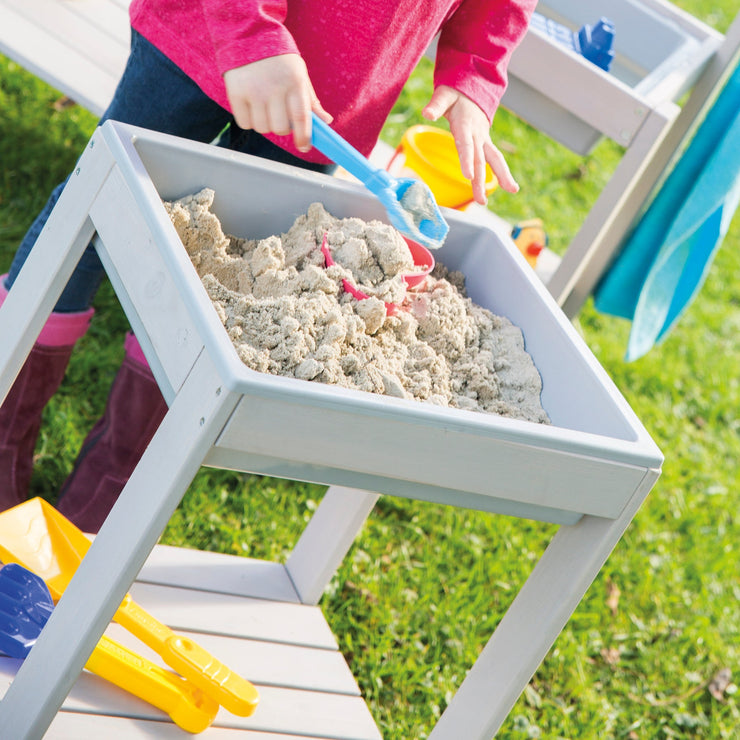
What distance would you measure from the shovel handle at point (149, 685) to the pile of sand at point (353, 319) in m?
0.46

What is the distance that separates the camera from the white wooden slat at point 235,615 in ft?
4.18

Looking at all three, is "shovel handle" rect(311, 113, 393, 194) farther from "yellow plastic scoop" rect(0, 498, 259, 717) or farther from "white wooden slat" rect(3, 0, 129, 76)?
"white wooden slat" rect(3, 0, 129, 76)

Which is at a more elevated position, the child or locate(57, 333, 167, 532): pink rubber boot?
the child

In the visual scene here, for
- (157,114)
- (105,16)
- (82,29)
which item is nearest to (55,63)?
(82,29)

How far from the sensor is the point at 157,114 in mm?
1253

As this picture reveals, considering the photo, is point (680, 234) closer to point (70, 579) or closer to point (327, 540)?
point (327, 540)

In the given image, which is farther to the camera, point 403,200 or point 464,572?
point 464,572

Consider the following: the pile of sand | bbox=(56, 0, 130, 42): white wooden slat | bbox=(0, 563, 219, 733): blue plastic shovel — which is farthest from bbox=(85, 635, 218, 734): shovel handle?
bbox=(56, 0, 130, 42): white wooden slat

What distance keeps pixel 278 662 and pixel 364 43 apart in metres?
0.84

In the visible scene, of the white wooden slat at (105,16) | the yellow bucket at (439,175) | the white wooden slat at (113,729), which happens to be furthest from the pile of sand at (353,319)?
the white wooden slat at (105,16)

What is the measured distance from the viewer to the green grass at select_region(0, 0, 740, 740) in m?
1.55

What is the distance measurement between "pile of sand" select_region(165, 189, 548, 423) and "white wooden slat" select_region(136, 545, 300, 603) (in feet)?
1.79

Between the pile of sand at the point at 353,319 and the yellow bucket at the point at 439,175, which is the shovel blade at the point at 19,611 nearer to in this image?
the pile of sand at the point at 353,319

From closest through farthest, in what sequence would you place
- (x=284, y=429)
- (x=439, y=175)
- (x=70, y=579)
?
1. (x=284, y=429)
2. (x=70, y=579)
3. (x=439, y=175)
